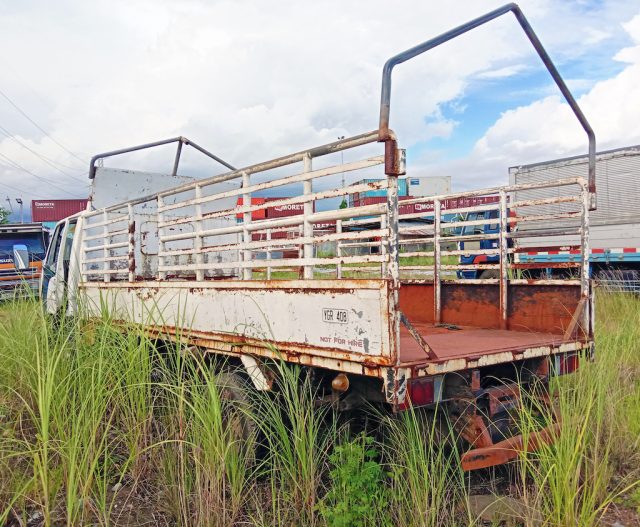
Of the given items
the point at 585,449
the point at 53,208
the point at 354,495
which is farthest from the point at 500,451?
the point at 53,208

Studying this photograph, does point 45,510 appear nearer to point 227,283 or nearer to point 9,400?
point 9,400

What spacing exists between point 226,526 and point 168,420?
1.03m

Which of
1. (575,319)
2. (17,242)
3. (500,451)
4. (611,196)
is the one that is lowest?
(500,451)

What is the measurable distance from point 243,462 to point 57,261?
5498mm

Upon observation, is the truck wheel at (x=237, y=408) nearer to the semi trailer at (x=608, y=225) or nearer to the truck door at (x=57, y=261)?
the truck door at (x=57, y=261)

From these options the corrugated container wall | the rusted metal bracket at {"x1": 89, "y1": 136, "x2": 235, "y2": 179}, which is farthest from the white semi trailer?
the corrugated container wall

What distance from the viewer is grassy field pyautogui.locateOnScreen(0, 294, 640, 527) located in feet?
9.73

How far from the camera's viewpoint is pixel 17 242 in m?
18.3

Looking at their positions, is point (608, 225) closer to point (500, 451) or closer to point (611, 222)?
point (611, 222)

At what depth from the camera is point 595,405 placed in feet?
12.0

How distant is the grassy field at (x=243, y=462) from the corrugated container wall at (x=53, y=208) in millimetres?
53103

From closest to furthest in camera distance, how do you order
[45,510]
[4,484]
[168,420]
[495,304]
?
Result: [45,510], [4,484], [168,420], [495,304]

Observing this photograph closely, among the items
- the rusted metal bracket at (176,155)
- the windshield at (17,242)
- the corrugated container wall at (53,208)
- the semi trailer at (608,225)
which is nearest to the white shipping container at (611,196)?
the semi trailer at (608,225)

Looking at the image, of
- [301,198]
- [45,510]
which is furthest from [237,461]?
[301,198]
